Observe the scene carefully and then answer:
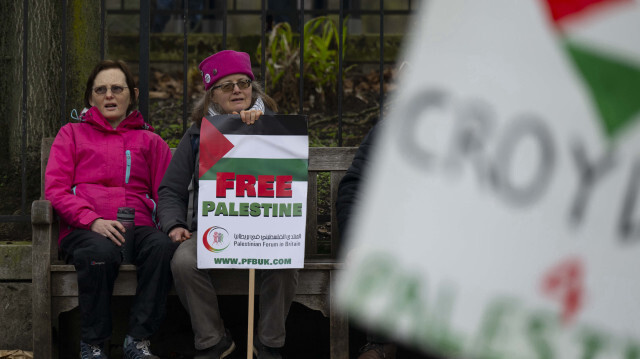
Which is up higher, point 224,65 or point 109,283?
point 224,65

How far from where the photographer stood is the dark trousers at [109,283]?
3723mm

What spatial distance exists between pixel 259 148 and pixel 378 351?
3.11 feet

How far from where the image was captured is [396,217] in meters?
0.87

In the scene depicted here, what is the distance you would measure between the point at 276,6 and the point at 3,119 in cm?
515

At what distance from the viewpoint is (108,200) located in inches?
156

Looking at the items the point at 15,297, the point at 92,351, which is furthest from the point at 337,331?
the point at 15,297

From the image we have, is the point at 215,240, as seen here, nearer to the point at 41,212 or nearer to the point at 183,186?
the point at 183,186

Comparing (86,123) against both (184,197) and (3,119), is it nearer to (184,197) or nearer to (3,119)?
(184,197)

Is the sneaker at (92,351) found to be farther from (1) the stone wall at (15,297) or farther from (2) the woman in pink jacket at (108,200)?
(1) the stone wall at (15,297)

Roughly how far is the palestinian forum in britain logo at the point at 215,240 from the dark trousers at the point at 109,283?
22cm

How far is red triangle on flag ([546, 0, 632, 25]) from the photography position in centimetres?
86

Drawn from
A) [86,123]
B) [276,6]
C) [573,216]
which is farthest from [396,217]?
[276,6]

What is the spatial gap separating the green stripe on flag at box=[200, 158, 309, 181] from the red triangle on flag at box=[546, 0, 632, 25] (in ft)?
9.41

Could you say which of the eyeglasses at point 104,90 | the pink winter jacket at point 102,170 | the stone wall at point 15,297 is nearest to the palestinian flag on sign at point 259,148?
the pink winter jacket at point 102,170
